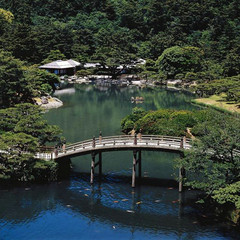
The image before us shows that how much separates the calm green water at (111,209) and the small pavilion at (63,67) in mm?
58283

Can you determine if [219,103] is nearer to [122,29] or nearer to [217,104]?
[217,104]

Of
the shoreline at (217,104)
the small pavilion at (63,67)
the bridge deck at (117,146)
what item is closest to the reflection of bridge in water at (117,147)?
the bridge deck at (117,146)

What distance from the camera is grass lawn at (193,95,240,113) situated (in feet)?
221

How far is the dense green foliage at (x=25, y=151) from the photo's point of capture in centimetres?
3775

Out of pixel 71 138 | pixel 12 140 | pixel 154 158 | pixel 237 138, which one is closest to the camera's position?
pixel 237 138

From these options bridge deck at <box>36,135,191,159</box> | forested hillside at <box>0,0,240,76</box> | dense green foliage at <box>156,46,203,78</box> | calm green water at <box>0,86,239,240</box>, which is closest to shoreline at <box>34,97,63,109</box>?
forested hillside at <box>0,0,240,76</box>

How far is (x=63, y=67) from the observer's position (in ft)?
339

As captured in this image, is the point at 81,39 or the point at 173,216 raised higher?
the point at 81,39

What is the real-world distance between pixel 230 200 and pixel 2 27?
313 feet

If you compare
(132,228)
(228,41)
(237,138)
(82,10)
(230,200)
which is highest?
(82,10)

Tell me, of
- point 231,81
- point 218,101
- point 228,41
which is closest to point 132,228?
point 218,101

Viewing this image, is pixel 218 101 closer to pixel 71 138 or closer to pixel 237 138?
pixel 71 138

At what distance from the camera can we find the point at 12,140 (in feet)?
125

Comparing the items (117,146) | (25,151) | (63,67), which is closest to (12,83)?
(25,151)
